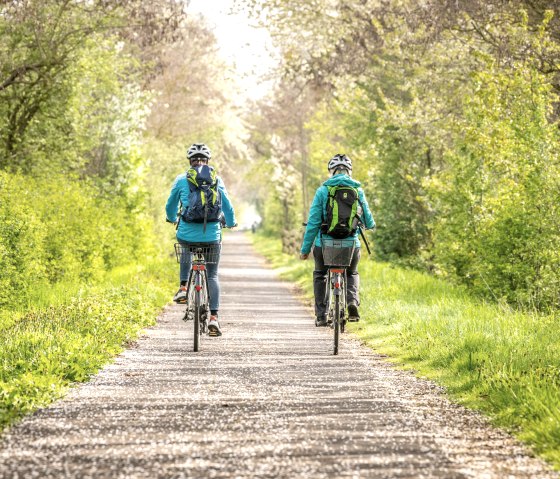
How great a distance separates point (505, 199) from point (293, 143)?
36.6 metres

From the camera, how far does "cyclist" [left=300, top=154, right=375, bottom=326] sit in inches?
452

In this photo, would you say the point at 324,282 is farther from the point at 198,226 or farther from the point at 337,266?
the point at 198,226

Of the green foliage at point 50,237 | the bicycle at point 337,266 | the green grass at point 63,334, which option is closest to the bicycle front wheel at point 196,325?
the green grass at point 63,334

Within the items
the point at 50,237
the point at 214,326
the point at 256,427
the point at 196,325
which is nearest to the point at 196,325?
the point at 196,325

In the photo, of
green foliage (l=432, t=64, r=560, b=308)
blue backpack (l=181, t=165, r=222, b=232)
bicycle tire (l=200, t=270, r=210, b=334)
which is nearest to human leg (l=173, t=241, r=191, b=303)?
bicycle tire (l=200, t=270, r=210, b=334)

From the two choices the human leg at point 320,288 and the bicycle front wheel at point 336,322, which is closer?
the bicycle front wheel at point 336,322

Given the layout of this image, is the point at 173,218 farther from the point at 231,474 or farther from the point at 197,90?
the point at 197,90

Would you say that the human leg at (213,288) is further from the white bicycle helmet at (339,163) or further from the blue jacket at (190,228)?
the white bicycle helmet at (339,163)

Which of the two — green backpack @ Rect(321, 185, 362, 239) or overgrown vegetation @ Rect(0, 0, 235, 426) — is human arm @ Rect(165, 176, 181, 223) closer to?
overgrown vegetation @ Rect(0, 0, 235, 426)

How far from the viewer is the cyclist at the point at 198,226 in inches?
459

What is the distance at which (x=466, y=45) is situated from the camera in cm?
2091

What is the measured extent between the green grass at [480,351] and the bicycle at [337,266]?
2.49 feet

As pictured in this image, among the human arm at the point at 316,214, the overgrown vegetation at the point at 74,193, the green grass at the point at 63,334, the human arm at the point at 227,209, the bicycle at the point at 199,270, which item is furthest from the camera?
the human arm at the point at 227,209

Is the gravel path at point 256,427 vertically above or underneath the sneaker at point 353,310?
underneath
